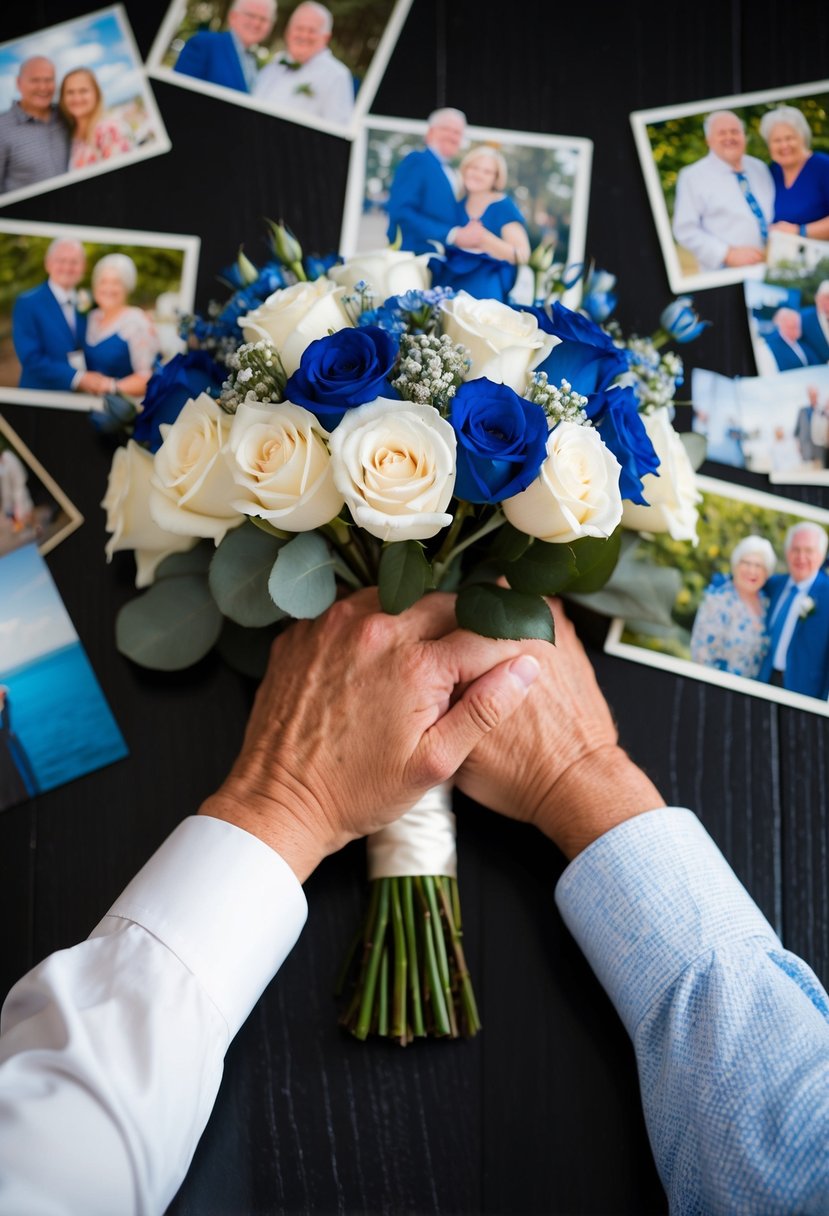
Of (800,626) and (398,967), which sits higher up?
(800,626)

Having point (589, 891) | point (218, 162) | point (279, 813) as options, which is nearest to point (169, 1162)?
point (279, 813)

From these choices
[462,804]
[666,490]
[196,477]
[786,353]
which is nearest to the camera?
[196,477]

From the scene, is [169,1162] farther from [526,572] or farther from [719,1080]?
[526,572]

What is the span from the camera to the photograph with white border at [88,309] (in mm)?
1232

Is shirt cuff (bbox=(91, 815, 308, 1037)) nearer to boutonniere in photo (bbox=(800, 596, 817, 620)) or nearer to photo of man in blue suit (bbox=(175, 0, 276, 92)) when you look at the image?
boutonniere in photo (bbox=(800, 596, 817, 620))

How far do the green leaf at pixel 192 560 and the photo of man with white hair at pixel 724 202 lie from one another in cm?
70

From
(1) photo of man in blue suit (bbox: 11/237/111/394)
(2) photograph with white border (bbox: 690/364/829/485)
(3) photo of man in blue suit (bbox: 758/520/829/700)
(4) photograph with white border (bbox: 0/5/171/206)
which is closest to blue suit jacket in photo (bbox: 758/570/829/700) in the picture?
(3) photo of man in blue suit (bbox: 758/520/829/700)

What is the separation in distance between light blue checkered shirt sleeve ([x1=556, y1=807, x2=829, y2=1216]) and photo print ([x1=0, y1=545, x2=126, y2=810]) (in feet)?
1.81

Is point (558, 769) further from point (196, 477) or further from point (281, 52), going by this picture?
point (281, 52)

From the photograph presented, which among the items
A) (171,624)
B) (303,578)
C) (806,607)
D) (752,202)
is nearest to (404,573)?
(303,578)

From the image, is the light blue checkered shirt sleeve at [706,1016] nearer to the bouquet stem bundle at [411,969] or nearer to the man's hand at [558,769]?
the man's hand at [558,769]

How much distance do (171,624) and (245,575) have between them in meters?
0.16

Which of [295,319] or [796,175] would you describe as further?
[796,175]

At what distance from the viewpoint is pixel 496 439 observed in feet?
2.76
